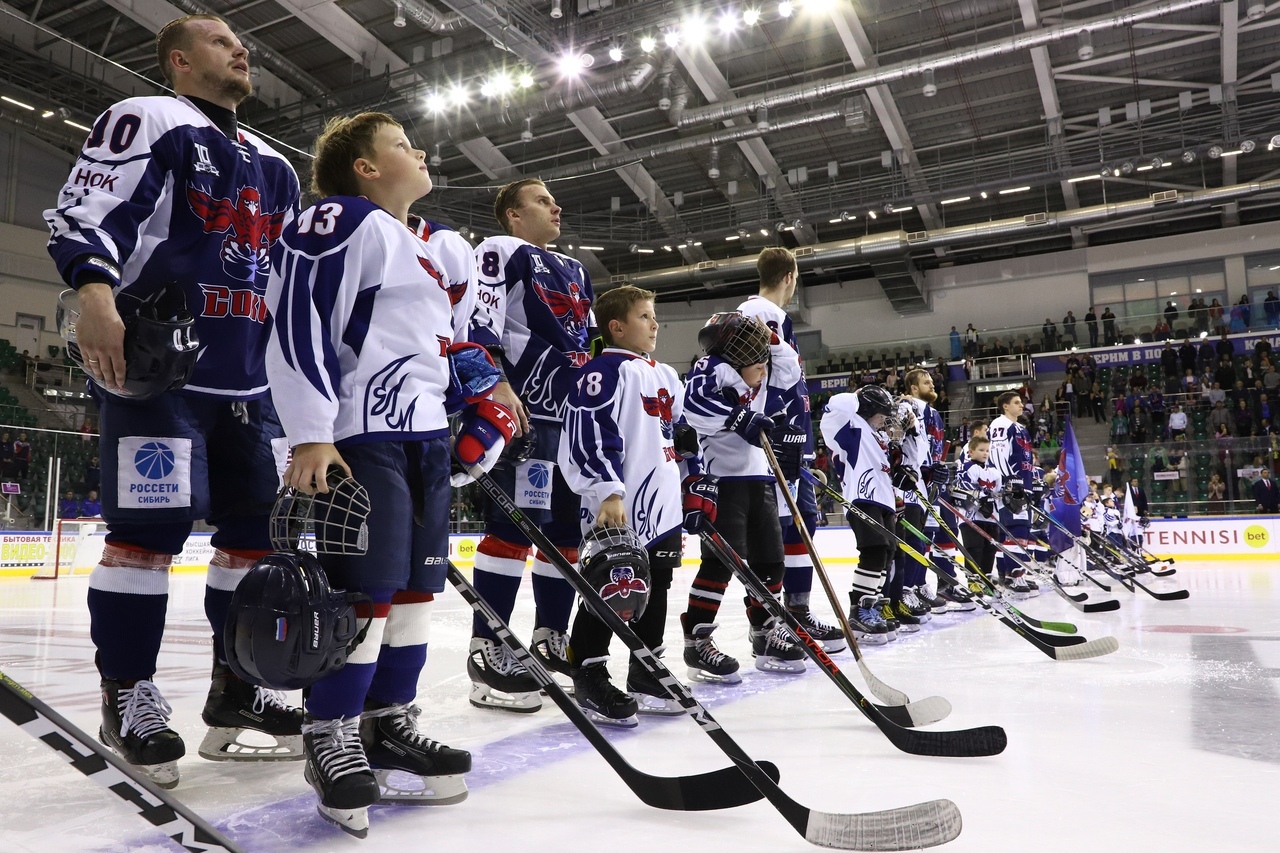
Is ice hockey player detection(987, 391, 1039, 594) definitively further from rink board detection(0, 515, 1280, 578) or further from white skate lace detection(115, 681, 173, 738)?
white skate lace detection(115, 681, 173, 738)

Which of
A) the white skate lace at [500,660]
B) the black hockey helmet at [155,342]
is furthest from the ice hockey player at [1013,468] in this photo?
the black hockey helmet at [155,342]

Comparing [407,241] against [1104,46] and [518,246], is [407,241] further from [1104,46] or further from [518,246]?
[1104,46]

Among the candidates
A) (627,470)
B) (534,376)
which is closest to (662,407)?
(627,470)

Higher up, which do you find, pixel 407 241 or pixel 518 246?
pixel 518 246

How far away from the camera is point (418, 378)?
5.32 ft

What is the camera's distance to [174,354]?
1593mm

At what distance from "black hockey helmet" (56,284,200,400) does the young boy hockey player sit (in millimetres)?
1056

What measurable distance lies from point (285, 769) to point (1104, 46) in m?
16.1

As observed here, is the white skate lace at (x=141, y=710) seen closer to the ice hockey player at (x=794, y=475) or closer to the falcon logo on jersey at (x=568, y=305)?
the falcon logo on jersey at (x=568, y=305)

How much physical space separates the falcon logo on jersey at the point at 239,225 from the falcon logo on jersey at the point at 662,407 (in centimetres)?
110

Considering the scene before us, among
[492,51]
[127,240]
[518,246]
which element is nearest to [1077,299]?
[492,51]

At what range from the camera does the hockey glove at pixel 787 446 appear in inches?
129

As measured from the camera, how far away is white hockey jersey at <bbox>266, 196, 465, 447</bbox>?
58.8 inches

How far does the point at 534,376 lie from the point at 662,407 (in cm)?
47
